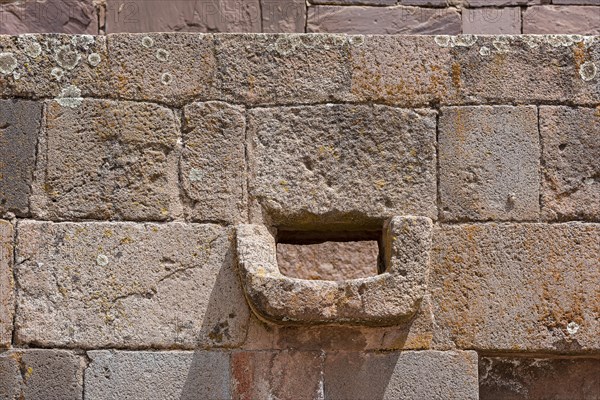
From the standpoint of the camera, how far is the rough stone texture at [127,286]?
357cm

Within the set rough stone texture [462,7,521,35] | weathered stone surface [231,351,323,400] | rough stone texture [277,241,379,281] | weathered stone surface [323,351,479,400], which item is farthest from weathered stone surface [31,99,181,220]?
rough stone texture [462,7,521,35]

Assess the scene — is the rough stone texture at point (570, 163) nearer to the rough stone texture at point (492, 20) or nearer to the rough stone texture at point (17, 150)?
the rough stone texture at point (492, 20)

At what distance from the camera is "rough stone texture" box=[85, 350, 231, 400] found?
11.6 ft

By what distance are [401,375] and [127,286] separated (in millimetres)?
1101

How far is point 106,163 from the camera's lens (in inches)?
144

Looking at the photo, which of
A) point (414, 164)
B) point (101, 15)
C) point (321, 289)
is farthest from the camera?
point (101, 15)

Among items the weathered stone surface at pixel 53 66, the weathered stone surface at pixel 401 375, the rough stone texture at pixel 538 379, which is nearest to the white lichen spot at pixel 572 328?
the rough stone texture at pixel 538 379

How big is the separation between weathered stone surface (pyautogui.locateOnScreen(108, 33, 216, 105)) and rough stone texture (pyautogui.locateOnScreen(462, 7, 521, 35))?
79.7 inches

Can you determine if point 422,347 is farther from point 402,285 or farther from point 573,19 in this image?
point 573,19

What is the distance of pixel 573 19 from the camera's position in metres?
5.29

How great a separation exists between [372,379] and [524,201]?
916 millimetres

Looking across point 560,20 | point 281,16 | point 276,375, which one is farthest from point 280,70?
point 560,20

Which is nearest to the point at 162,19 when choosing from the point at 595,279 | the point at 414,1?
the point at 414,1

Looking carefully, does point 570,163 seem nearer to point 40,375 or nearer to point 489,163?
point 489,163
